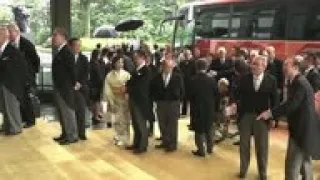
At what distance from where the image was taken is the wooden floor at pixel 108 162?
20.6 ft

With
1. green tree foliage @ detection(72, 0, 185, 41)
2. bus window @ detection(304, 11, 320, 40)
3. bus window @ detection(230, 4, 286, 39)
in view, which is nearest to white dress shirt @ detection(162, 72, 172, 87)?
bus window @ detection(304, 11, 320, 40)

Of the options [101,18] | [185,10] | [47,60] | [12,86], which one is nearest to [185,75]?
[12,86]

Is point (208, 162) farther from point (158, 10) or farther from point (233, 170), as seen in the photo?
point (158, 10)

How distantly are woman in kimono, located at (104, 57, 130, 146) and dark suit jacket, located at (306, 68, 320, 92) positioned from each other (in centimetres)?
254

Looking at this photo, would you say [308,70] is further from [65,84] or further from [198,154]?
[65,84]

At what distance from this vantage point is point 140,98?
289 inches

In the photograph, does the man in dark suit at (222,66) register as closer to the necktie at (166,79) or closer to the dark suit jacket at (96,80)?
the necktie at (166,79)

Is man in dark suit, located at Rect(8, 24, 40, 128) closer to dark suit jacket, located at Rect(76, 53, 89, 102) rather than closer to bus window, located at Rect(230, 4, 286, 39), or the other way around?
dark suit jacket, located at Rect(76, 53, 89, 102)

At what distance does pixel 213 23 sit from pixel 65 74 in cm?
709

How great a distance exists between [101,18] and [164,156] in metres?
15.1

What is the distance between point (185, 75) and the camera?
9.70 meters

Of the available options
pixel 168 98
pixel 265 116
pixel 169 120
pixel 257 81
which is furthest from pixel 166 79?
pixel 265 116

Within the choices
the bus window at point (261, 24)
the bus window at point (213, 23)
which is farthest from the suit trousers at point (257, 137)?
the bus window at point (213, 23)

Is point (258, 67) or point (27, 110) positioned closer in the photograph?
point (258, 67)
